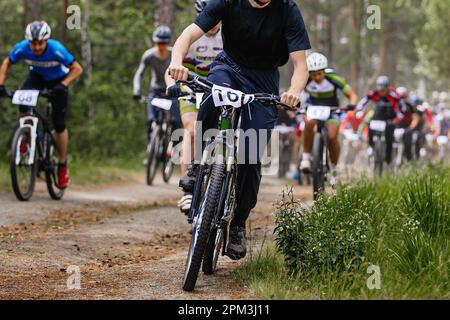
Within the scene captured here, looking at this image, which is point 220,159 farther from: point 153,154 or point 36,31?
point 153,154

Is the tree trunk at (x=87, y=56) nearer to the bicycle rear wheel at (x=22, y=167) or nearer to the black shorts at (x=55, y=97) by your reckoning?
the black shorts at (x=55, y=97)

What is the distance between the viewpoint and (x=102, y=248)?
706 centimetres

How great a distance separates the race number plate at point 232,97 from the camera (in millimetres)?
5281

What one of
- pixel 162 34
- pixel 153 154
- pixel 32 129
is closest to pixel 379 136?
pixel 153 154

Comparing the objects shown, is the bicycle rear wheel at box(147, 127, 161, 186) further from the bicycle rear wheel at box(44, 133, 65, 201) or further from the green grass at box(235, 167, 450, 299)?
the green grass at box(235, 167, 450, 299)

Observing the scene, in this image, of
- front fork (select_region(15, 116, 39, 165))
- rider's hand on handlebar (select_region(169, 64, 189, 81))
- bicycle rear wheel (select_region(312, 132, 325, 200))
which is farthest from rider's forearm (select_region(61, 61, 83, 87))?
rider's hand on handlebar (select_region(169, 64, 189, 81))

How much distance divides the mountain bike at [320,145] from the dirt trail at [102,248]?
0.71m

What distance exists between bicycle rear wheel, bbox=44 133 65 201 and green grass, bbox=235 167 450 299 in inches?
177

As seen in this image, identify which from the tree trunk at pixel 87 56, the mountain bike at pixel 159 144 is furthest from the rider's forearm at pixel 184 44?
the tree trunk at pixel 87 56

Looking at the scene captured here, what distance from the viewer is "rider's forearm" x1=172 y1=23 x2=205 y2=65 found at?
5.46m

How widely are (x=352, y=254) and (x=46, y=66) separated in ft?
18.1

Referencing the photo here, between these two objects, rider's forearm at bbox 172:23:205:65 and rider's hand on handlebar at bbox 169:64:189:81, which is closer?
rider's hand on handlebar at bbox 169:64:189:81
